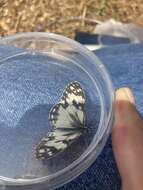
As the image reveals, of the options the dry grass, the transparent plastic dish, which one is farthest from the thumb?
the dry grass

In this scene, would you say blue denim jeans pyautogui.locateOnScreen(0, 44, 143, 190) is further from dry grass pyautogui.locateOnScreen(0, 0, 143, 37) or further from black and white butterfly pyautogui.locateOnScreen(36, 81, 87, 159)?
dry grass pyautogui.locateOnScreen(0, 0, 143, 37)

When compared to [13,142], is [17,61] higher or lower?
higher

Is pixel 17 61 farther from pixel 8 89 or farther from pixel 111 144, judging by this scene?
pixel 111 144

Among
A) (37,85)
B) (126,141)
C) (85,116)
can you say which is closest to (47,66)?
(37,85)

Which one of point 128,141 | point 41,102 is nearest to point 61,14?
point 41,102

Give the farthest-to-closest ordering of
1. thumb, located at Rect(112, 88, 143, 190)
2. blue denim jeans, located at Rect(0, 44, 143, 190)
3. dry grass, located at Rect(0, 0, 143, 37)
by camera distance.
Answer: dry grass, located at Rect(0, 0, 143, 37)
blue denim jeans, located at Rect(0, 44, 143, 190)
thumb, located at Rect(112, 88, 143, 190)

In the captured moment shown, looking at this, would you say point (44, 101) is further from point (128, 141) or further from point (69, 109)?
point (128, 141)
